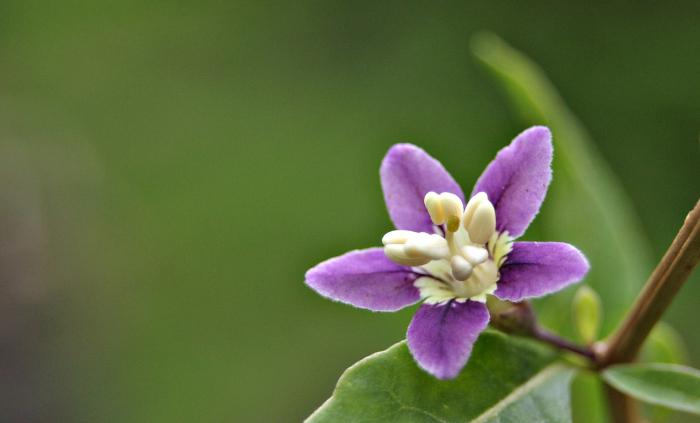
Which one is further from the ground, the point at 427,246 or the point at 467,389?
the point at 427,246

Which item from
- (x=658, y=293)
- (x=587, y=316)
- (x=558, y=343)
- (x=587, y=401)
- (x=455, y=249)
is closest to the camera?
(x=658, y=293)

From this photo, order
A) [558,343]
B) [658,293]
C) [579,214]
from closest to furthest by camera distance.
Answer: [658,293] → [558,343] → [579,214]

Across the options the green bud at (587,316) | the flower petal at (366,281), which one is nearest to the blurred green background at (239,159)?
the green bud at (587,316)

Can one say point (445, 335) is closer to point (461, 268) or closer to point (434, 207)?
point (461, 268)

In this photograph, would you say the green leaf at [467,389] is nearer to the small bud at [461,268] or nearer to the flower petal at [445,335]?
the flower petal at [445,335]

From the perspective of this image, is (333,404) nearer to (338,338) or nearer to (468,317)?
(468,317)

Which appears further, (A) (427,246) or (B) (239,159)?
(B) (239,159)

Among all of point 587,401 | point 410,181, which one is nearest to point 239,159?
point 587,401

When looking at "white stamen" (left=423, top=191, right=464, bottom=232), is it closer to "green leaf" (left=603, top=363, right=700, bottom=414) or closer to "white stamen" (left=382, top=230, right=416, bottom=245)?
"white stamen" (left=382, top=230, right=416, bottom=245)
